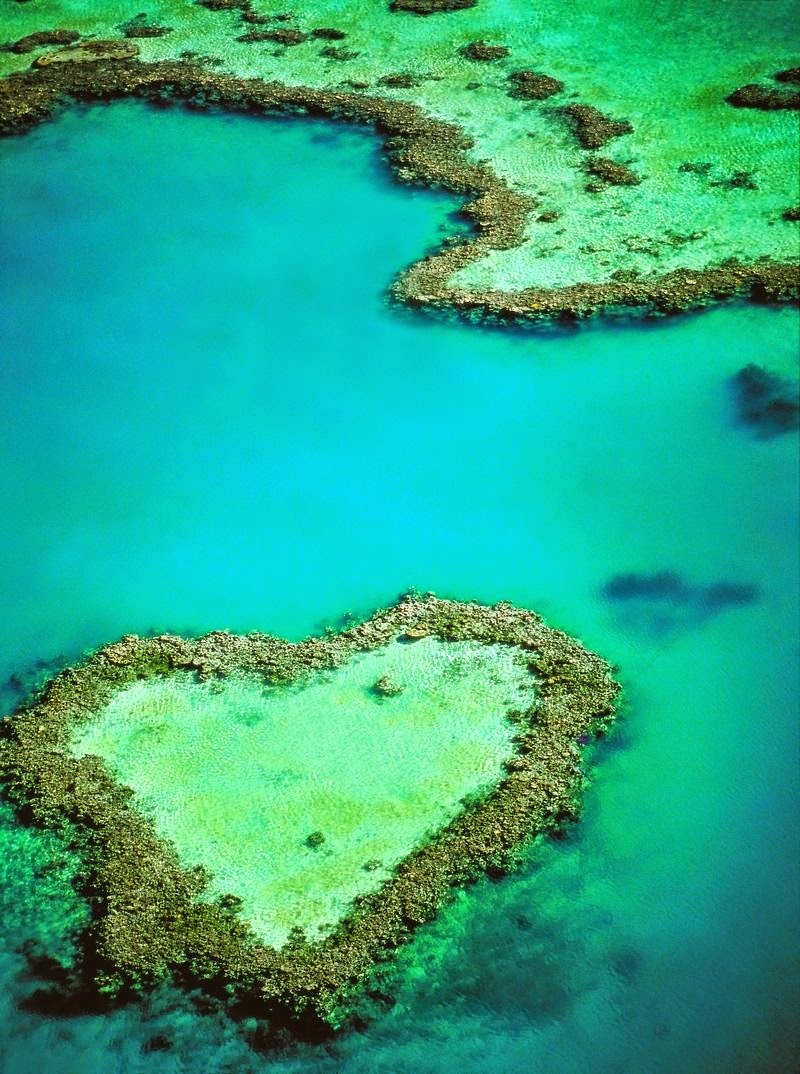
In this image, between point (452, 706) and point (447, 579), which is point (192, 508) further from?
point (452, 706)

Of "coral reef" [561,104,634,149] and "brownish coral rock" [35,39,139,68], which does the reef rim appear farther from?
"coral reef" [561,104,634,149]

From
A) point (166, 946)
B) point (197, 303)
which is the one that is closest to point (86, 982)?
point (166, 946)

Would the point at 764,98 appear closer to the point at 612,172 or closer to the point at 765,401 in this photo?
the point at 612,172

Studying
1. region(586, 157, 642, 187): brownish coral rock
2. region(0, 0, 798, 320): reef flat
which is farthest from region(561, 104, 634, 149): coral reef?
region(586, 157, 642, 187): brownish coral rock

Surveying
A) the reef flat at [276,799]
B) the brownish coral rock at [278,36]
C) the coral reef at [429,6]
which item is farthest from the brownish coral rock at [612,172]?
the reef flat at [276,799]

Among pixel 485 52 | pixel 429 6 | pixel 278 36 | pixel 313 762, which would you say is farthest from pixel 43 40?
pixel 313 762

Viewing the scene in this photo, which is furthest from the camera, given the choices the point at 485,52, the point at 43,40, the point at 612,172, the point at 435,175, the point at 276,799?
the point at 43,40
